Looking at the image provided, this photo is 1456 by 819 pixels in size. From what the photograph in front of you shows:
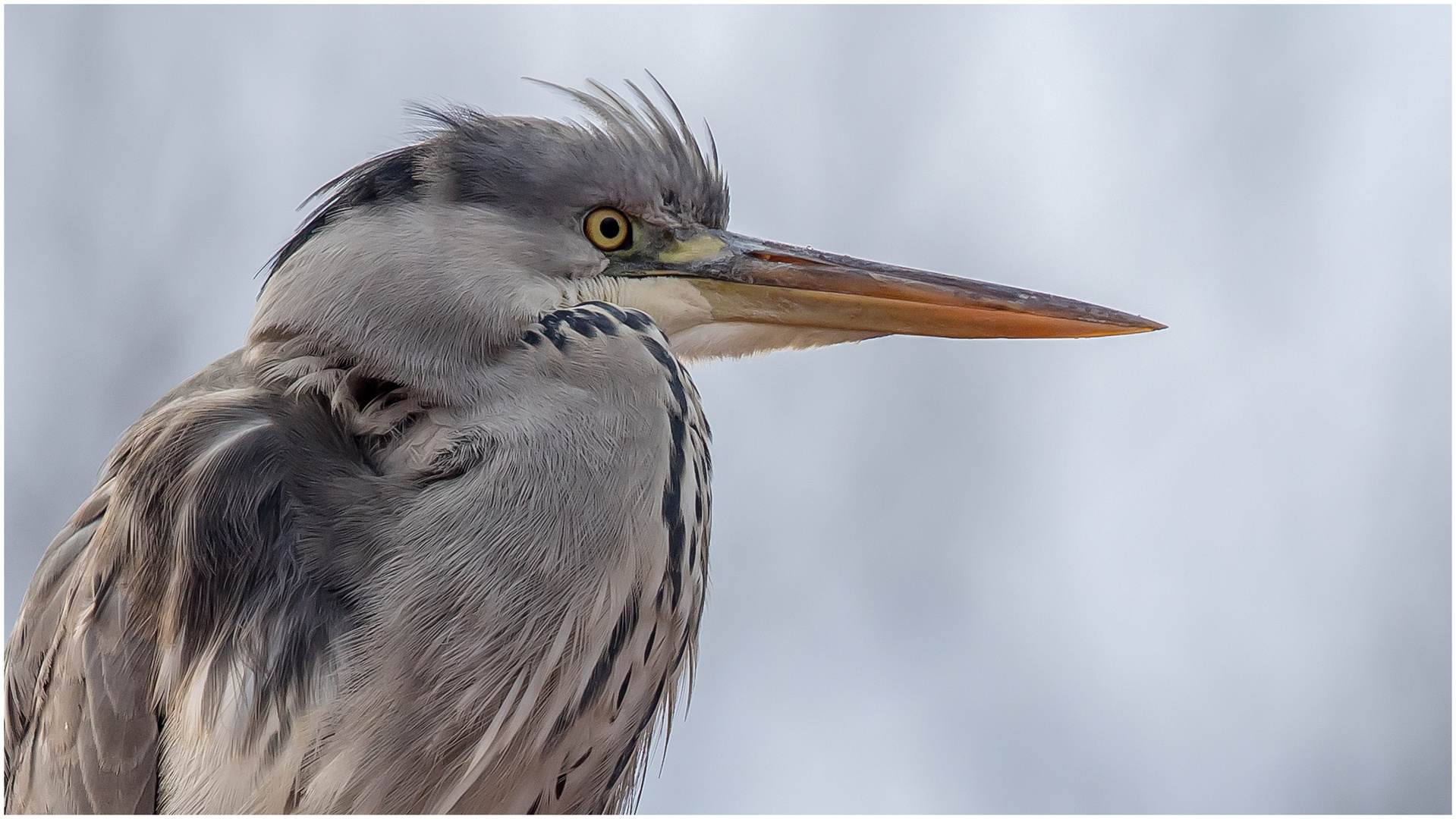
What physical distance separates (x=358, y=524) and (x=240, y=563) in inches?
4.3

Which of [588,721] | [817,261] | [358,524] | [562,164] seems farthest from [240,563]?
[817,261]

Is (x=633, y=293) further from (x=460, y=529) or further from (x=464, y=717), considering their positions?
(x=464, y=717)

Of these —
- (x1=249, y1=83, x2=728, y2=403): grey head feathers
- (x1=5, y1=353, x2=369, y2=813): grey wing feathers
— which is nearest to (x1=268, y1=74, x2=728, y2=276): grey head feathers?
(x1=249, y1=83, x2=728, y2=403): grey head feathers

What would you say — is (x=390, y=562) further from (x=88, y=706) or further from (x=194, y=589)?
(x=88, y=706)

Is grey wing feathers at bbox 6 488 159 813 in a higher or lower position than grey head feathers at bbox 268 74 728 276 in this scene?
lower

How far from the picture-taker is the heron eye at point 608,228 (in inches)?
57.7

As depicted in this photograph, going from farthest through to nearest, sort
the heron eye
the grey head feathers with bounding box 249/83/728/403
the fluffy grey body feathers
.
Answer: the heron eye, the grey head feathers with bounding box 249/83/728/403, the fluffy grey body feathers

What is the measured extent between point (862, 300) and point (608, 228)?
317 millimetres

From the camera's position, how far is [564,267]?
4.66ft

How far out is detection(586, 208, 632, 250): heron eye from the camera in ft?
4.81

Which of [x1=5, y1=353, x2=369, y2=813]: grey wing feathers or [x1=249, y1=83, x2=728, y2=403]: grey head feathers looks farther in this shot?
[x1=249, y1=83, x2=728, y2=403]: grey head feathers

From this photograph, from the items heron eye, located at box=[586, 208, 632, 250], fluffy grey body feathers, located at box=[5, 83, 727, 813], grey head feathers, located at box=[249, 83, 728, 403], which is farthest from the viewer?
heron eye, located at box=[586, 208, 632, 250]

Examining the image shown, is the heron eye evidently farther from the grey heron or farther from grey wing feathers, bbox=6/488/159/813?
grey wing feathers, bbox=6/488/159/813

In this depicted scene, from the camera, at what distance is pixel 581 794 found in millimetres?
1271
